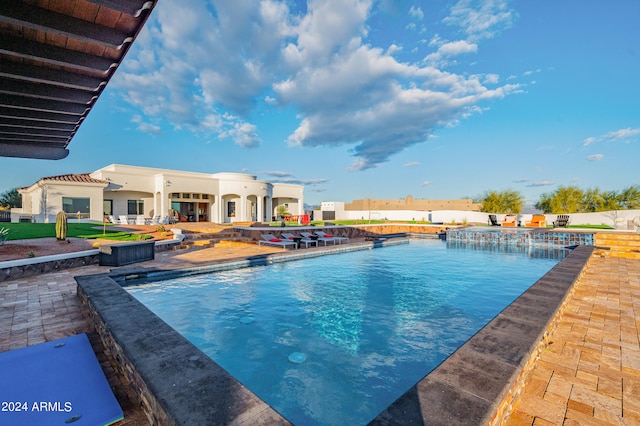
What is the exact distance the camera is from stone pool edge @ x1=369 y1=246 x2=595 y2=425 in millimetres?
1784

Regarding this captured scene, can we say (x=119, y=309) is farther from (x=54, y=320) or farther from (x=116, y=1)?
(x=116, y=1)

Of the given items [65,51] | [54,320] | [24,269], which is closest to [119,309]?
[54,320]

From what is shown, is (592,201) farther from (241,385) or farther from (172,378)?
(172,378)

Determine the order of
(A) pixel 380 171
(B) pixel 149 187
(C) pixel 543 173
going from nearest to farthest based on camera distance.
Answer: (B) pixel 149 187 → (C) pixel 543 173 → (A) pixel 380 171

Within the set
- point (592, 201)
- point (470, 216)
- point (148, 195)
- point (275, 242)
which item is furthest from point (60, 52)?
point (592, 201)

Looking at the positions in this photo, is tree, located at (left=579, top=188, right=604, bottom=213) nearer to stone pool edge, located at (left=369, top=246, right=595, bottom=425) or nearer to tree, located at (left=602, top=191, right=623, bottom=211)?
tree, located at (left=602, top=191, right=623, bottom=211)

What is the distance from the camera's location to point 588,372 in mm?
2963

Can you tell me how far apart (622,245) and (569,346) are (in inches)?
456

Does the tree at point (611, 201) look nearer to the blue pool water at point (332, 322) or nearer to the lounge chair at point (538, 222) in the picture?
the lounge chair at point (538, 222)

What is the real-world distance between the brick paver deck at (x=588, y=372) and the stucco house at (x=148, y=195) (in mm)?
19864

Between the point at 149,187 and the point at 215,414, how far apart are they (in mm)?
24642

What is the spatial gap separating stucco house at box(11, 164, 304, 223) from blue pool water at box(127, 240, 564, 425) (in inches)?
553

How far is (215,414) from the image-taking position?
175cm

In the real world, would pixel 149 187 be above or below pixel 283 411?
above
